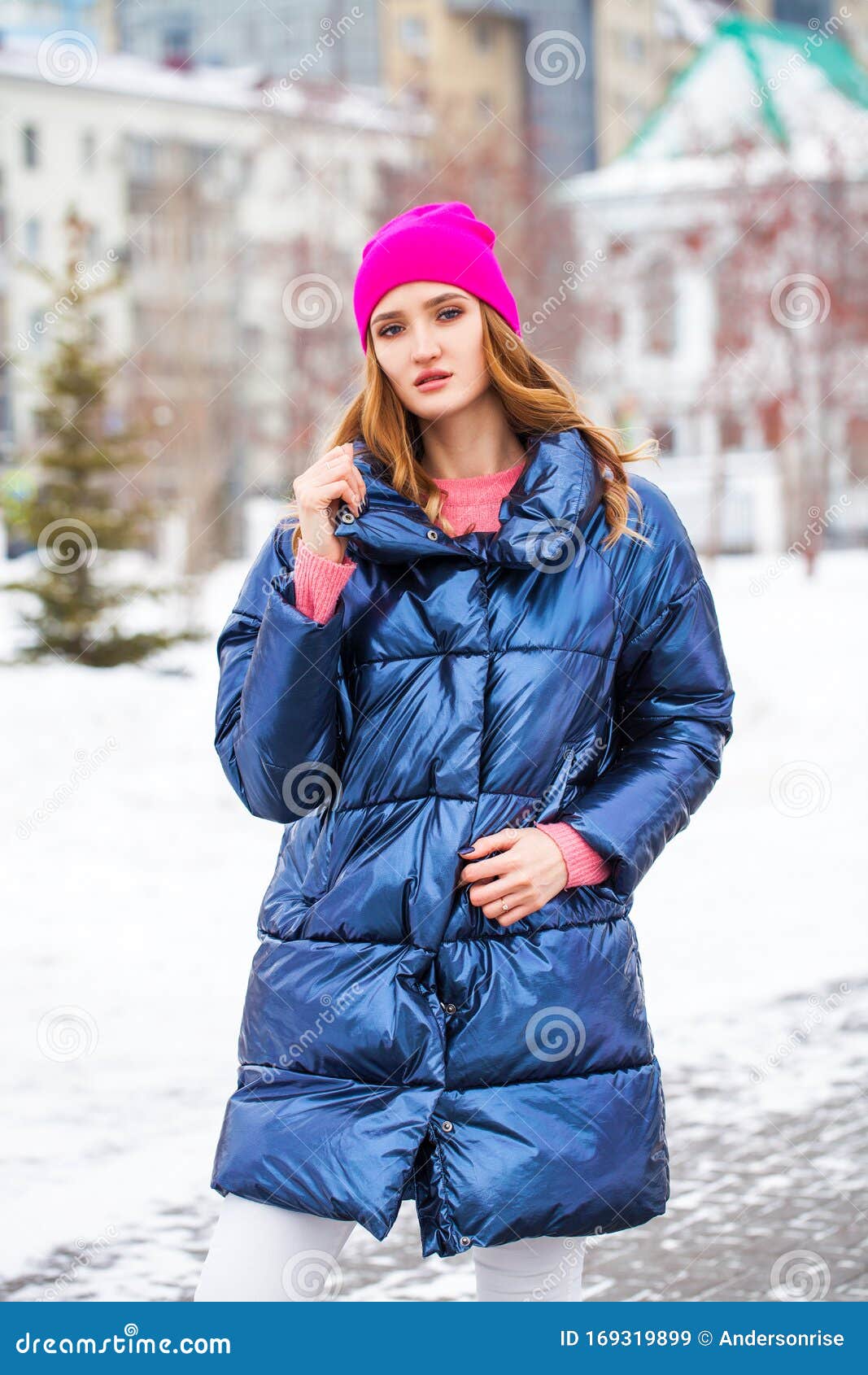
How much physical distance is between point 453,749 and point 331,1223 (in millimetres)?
703

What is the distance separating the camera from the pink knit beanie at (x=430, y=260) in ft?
8.86

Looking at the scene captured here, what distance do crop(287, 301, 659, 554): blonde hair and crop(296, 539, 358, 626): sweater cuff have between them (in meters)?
0.14

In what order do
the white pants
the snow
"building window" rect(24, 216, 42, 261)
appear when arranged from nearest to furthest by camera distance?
the white pants, the snow, "building window" rect(24, 216, 42, 261)

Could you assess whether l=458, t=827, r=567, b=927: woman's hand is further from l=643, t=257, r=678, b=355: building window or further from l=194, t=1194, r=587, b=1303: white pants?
l=643, t=257, r=678, b=355: building window

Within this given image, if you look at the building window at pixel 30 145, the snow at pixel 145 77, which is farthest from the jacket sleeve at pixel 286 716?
the building window at pixel 30 145

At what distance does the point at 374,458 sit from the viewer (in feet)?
8.86

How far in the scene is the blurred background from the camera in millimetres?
→ 5051

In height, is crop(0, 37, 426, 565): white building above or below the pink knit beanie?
above

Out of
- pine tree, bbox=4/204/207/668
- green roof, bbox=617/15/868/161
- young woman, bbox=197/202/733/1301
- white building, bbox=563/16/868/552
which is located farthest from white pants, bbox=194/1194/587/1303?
green roof, bbox=617/15/868/161
